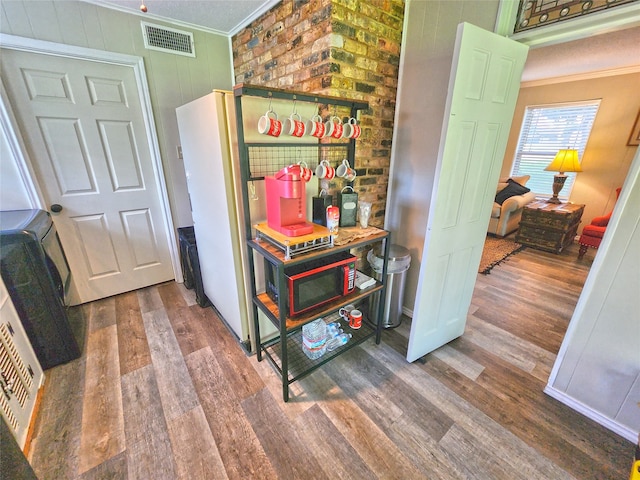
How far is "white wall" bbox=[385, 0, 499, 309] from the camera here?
1674mm

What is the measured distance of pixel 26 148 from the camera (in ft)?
6.61

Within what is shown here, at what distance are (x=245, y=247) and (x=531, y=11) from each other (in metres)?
2.11

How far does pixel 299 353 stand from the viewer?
184 cm

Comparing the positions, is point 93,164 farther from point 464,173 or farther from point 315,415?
point 464,173

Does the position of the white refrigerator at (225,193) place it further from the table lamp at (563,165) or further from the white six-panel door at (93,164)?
the table lamp at (563,165)

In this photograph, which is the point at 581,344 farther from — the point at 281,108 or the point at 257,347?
the point at 281,108

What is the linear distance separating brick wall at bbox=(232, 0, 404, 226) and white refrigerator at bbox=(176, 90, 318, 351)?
294 millimetres

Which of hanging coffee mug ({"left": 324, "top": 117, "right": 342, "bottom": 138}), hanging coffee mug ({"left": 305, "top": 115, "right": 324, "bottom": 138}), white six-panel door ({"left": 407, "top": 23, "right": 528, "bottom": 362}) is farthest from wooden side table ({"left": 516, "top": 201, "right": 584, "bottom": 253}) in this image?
hanging coffee mug ({"left": 305, "top": 115, "right": 324, "bottom": 138})

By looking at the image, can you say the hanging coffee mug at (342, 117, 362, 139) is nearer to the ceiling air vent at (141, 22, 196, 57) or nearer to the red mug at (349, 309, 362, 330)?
the red mug at (349, 309, 362, 330)

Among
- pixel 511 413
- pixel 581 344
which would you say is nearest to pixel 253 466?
pixel 511 413

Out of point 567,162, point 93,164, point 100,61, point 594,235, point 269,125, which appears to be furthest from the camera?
point 567,162

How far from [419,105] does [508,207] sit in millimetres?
3226

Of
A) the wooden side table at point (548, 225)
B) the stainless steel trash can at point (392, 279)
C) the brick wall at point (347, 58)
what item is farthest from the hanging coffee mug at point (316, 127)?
the wooden side table at point (548, 225)

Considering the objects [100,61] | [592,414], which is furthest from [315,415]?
[100,61]
